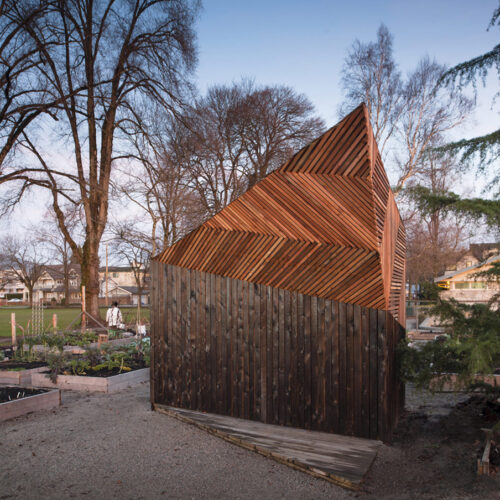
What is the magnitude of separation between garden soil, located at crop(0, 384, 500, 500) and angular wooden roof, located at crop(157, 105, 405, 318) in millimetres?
1706

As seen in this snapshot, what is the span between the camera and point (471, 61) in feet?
19.4

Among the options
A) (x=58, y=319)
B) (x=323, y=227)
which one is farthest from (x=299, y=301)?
(x=58, y=319)

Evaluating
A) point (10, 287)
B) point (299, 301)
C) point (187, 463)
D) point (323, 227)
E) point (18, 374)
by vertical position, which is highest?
point (10, 287)

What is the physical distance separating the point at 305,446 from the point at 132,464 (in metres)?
1.92

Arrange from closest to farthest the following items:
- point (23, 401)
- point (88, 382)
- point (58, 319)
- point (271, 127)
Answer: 1. point (23, 401)
2. point (88, 382)
3. point (271, 127)
4. point (58, 319)

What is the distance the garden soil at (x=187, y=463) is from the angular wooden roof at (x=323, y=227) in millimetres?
1706

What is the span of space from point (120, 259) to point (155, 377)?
32.8 m

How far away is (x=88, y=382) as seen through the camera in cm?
923

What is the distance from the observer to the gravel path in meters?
4.62

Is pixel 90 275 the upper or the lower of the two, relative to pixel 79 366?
upper

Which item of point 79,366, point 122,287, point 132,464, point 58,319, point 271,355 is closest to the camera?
point 132,464

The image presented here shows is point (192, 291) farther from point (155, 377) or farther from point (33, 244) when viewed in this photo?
point (33, 244)

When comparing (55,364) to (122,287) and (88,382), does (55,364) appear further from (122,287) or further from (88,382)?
(122,287)

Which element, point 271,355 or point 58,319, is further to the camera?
point 58,319
